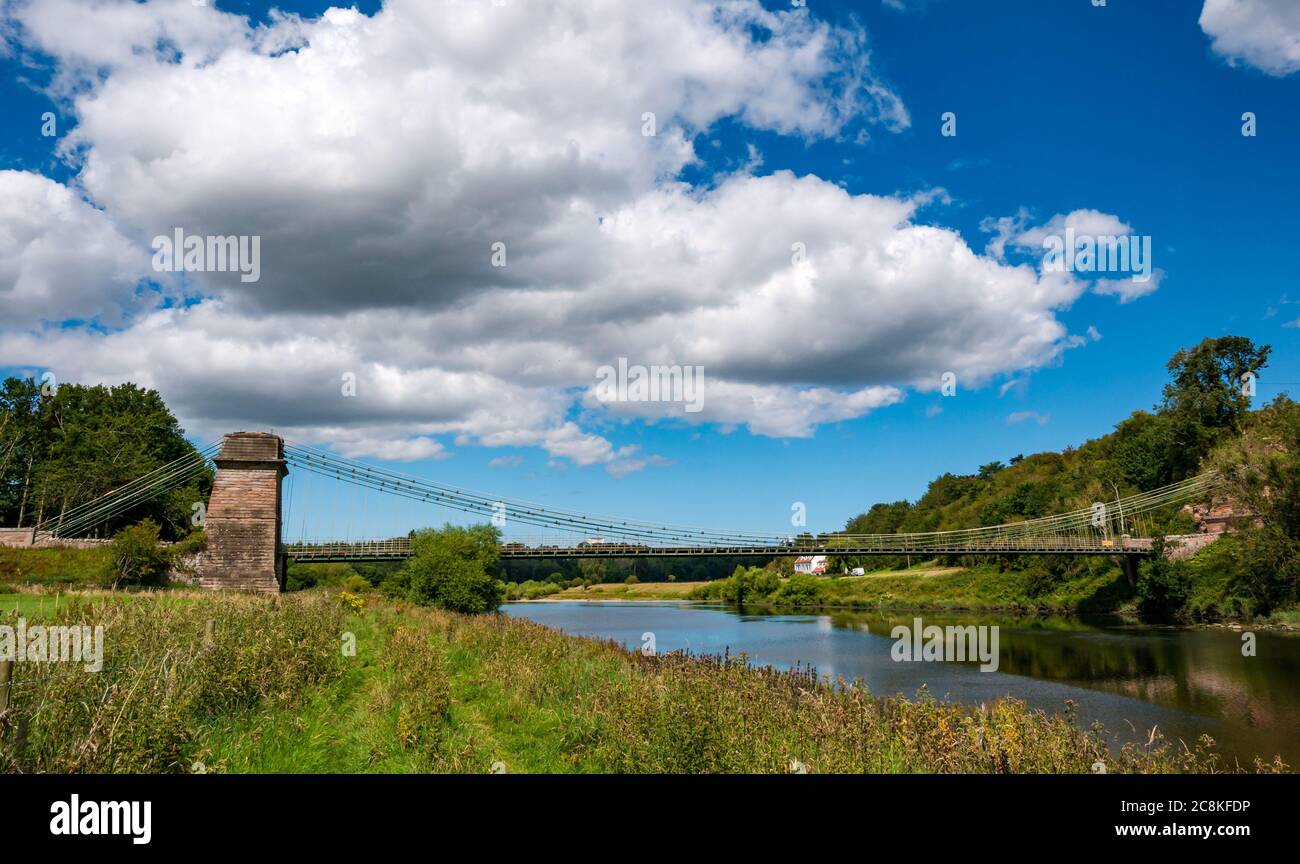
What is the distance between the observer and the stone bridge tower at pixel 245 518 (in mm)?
35750

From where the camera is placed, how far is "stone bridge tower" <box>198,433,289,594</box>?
35750 millimetres

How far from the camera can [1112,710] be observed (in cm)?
1988

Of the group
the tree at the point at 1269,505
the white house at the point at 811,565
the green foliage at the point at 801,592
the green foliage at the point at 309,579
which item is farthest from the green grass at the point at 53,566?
the white house at the point at 811,565

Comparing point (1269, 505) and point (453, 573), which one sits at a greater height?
point (1269, 505)

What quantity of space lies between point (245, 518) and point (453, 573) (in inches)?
416

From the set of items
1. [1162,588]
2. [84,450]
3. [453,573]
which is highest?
[84,450]

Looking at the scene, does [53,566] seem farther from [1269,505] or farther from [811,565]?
[811,565]

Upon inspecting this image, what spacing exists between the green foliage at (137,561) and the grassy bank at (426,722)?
24.0 m

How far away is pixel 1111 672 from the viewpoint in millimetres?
27469

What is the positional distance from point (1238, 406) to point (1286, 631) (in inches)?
1213

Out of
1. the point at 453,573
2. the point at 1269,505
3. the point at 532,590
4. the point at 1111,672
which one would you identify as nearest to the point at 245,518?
the point at 453,573

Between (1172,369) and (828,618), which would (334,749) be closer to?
(828,618)

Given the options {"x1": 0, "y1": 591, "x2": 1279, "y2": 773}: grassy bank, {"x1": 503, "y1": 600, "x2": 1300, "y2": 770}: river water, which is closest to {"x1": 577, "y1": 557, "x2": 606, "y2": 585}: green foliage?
{"x1": 503, "y1": 600, "x2": 1300, "y2": 770}: river water

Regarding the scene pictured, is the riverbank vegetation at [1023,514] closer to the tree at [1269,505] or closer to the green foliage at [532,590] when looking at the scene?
the tree at [1269,505]
